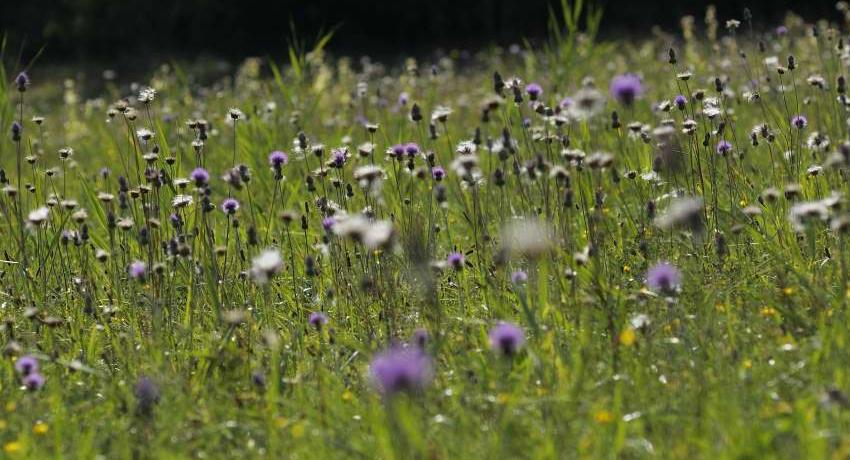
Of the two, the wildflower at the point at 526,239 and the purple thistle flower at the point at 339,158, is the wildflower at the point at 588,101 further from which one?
the purple thistle flower at the point at 339,158

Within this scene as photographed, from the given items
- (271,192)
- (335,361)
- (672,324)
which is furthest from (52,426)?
(271,192)

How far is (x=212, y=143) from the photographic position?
19.2 feet

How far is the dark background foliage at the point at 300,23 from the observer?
15359 mm

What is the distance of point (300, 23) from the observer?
1650 centimetres

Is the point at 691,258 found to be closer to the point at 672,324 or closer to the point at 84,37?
the point at 672,324

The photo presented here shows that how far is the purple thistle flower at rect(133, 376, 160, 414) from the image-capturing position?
7.75ft

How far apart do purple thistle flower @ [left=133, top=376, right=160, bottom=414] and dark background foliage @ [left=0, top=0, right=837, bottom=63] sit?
1249cm

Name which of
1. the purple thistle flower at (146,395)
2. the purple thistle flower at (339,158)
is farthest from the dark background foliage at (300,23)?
the purple thistle flower at (146,395)

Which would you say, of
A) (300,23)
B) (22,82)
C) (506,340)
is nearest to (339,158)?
(22,82)

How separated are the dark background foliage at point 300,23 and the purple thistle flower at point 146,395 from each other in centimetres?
1249

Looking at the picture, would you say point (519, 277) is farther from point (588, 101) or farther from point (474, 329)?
point (588, 101)

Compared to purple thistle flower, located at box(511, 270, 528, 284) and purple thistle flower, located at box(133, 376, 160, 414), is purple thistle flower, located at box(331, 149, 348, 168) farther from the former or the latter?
purple thistle flower, located at box(133, 376, 160, 414)

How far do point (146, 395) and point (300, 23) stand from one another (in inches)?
577

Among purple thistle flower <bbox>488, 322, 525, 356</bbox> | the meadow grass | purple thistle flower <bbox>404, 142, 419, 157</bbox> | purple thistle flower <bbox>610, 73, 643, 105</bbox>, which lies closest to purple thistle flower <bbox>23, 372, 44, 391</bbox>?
the meadow grass
